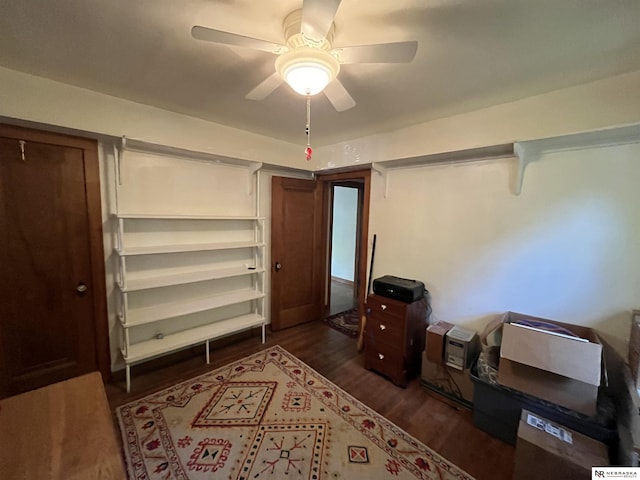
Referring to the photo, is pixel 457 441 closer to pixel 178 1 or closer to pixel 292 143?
pixel 178 1

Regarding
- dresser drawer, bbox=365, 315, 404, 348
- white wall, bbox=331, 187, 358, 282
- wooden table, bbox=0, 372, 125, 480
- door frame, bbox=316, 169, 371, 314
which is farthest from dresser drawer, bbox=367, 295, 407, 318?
white wall, bbox=331, 187, 358, 282

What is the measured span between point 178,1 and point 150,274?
2.20 meters

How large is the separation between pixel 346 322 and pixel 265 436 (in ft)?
7.07

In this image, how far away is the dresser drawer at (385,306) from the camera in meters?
2.35

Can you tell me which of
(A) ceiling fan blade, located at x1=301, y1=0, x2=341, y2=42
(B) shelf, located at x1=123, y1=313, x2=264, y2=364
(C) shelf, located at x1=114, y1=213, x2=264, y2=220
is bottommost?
(B) shelf, located at x1=123, y1=313, x2=264, y2=364

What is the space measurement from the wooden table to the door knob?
1.34 meters

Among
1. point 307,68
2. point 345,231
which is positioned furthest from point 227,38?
point 345,231

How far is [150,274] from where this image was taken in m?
2.50

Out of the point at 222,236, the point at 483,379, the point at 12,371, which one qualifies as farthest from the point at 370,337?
the point at 12,371

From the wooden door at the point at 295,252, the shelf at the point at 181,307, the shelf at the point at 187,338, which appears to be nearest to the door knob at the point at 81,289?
the shelf at the point at 181,307

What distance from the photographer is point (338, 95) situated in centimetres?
148

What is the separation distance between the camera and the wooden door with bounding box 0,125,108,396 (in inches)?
74.6

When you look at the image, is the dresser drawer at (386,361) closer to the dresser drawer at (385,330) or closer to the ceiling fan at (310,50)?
the dresser drawer at (385,330)

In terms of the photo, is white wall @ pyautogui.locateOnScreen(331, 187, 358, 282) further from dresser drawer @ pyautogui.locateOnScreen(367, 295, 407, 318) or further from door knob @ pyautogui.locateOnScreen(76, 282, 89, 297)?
door knob @ pyautogui.locateOnScreen(76, 282, 89, 297)
